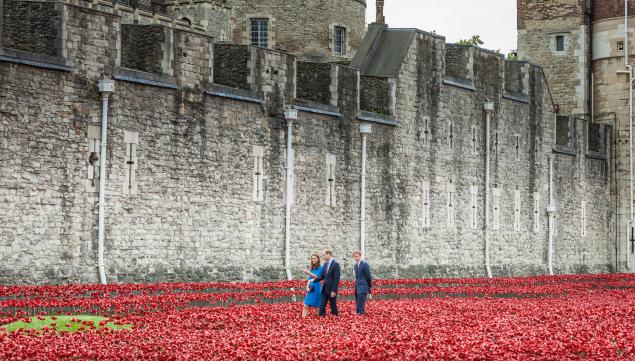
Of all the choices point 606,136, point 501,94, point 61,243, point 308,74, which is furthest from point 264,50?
point 606,136

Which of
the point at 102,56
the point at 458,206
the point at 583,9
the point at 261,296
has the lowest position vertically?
the point at 261,296

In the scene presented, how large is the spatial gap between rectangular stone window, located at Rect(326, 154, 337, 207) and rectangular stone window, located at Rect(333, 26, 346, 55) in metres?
26.3

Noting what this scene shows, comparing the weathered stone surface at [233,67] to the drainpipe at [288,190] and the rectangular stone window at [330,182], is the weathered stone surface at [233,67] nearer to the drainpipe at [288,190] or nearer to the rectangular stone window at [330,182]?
the drainpipe at [288,190]

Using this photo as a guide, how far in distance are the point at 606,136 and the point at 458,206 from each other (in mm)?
12932

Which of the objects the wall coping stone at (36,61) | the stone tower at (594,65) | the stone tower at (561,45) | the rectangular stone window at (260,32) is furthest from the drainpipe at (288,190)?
the rectangular stone window at (260,32)

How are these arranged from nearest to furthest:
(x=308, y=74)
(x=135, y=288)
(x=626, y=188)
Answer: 1. (x=135, y=288)
2. (x=308, y=74)
3. (x=626, y=188)

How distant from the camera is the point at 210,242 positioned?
33.4 meters

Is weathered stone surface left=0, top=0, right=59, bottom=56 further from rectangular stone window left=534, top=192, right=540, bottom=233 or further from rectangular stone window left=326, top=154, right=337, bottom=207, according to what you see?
rectangular stone window left=534, top=192, right=540, bottom=233

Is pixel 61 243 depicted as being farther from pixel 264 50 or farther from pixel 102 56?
pixel 264 50

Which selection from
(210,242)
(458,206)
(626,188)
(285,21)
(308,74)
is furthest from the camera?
(285,21)

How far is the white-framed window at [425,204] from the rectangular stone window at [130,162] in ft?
45.9

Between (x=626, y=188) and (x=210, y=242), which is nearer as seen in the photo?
(x=210, y=242)

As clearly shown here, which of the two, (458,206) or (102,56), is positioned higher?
(102,56)

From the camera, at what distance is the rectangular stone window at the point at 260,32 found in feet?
200
